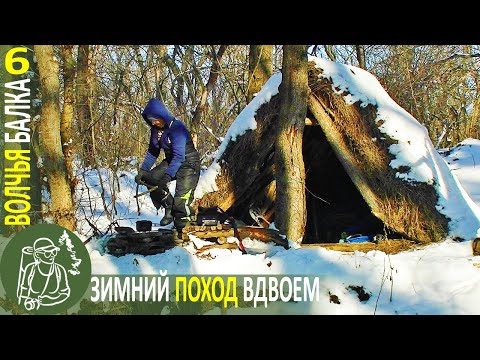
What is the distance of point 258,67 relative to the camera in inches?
321

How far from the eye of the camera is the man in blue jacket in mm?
5918

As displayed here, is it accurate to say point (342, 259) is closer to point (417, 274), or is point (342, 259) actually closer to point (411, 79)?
point (417, 274)

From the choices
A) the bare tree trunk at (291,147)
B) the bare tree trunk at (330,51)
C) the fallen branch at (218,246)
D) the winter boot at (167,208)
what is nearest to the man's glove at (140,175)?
the winter boot at (167,208)

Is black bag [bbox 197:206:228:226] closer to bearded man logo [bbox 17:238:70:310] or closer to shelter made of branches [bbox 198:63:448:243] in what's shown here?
shelter made of branches [bbox 198:63:448:243]

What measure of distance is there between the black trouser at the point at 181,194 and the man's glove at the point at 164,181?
0.03 metres

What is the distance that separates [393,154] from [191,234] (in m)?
2.45

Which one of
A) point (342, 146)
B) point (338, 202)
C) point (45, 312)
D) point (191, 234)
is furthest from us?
point (338, 202)

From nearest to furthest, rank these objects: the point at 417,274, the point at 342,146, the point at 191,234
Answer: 1. the point at 417,274
2. the point at 191,234
3. the point at 342,146

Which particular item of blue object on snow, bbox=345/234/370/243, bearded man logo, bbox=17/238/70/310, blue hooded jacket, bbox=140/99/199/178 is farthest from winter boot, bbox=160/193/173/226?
blue object on snow, bbox=345/234/370/243

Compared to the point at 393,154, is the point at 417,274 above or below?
below

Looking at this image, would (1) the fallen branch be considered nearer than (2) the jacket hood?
Yes

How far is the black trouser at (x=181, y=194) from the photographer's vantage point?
607 centimetres

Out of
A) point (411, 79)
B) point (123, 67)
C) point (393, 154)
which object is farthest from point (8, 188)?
point (411, 79)

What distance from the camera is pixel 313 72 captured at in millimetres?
6676
